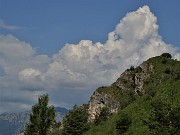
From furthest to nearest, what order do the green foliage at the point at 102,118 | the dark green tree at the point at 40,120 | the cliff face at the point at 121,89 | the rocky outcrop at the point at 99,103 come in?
1. the rocky outcrop at the point at 99,103
2. the cliff face at the point at 121,89
3. the green foliage at the point at 102,118
4. the dark green tree at the point at 40,120

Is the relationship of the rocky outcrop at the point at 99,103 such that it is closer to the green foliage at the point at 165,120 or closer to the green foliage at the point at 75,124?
the green foliage at the point at 75,124

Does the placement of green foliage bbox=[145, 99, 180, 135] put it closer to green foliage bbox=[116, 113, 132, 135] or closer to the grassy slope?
the grassy slope

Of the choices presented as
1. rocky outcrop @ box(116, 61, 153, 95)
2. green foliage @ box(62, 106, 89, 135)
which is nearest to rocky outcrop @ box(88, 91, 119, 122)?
rocky outcrop @ box(116, 61, 153, 95)

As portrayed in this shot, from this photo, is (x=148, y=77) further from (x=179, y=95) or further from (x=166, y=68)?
(x=179, y=95)

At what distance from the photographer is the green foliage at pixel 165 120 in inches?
2143

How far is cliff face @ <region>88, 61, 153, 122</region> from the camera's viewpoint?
160 metres

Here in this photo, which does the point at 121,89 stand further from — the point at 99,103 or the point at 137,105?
the point at 137,105

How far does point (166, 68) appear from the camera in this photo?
5743 inches

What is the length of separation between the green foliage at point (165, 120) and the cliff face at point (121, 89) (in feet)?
324

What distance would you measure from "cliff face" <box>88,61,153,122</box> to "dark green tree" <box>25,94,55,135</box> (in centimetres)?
5604

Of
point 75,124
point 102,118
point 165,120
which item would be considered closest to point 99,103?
point 102,118

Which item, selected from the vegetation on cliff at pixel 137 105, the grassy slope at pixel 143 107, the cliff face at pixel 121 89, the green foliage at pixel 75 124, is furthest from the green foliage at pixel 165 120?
the cliff face at pixel 121 89

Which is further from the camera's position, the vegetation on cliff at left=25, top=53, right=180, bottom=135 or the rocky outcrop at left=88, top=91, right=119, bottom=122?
the rocky outcrop at left=88, top=91, right=119, bottom=122

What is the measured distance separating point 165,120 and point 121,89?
366 ft
